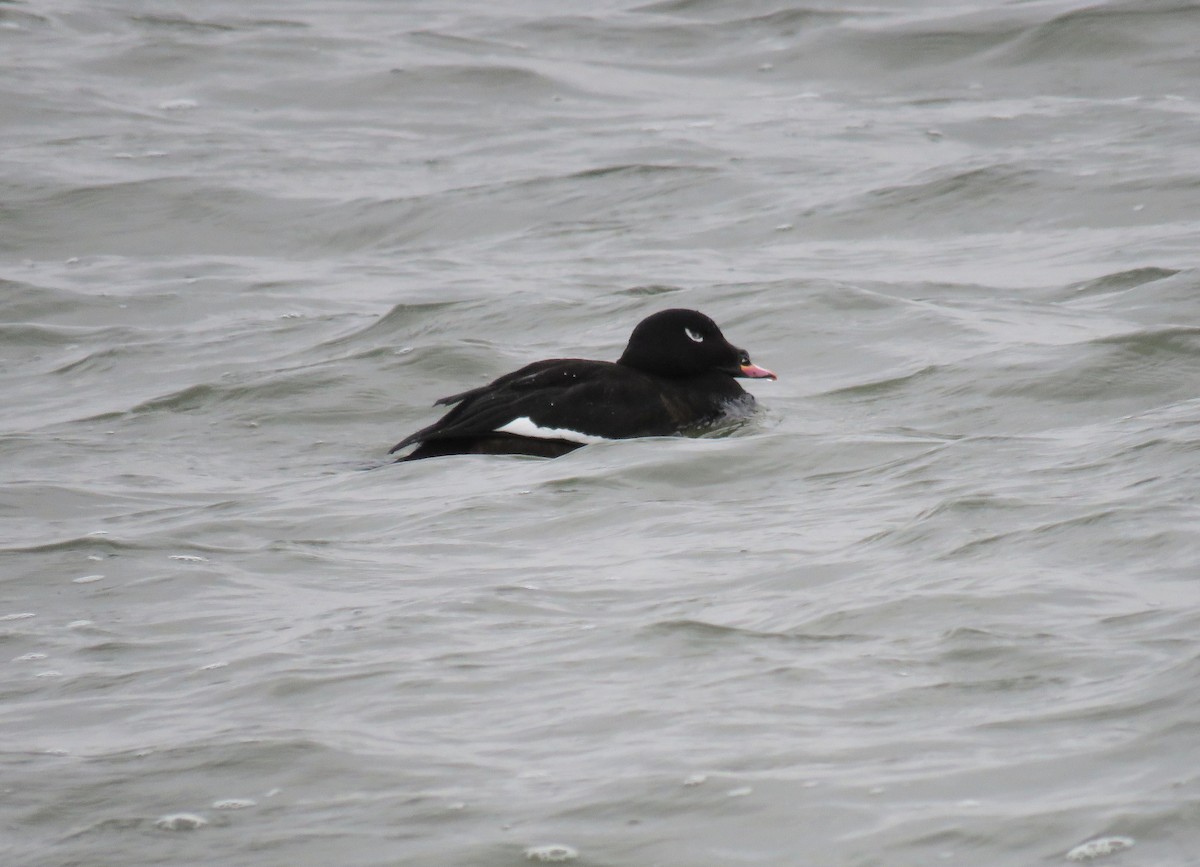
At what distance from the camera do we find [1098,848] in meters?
3.42

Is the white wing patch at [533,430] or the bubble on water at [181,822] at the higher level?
the bubble on water at [181,822]

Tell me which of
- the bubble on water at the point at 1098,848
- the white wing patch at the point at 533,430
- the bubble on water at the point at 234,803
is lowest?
the white wing patch at the point at 533,430

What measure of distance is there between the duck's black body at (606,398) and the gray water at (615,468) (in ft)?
0.66

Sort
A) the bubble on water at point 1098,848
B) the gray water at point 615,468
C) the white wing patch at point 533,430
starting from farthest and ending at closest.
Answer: the white wing patch at point 533,430 < the gray water at point 615,468 < the bubble on water at point 1098,848

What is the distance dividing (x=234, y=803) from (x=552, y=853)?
2.60 feet

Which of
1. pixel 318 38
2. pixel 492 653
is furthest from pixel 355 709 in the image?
pixel 318 38

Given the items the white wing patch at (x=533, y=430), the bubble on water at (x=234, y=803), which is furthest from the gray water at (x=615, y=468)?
the white wing patch at (x=533, y=430)

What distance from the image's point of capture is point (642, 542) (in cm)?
609

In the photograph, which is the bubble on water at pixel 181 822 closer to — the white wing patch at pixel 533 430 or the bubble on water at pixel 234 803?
the bubble on water at pixel 234 803

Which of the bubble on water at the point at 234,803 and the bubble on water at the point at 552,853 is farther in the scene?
the bubble on water at the point at 234,803

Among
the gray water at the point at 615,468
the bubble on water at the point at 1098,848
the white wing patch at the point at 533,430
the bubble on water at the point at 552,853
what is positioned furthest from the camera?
the white wing patch at the point at 533,430

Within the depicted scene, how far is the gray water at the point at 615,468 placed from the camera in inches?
155

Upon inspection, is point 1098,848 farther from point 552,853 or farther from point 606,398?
point 606,398

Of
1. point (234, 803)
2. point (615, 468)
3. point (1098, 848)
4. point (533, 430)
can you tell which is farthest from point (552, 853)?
point (533, 430)
